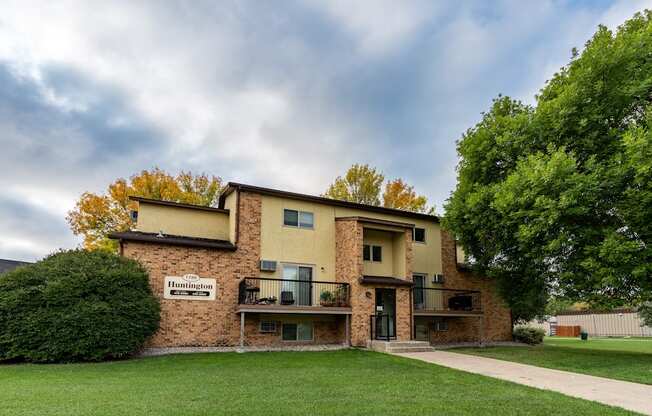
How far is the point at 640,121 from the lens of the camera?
12211 mm

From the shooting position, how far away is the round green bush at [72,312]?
10844 millimetres

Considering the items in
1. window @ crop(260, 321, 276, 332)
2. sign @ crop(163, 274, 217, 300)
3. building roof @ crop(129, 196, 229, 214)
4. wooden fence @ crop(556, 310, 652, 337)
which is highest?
building roof @ crop(129, 196, 229, 214)

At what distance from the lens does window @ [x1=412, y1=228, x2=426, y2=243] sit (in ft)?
61.8

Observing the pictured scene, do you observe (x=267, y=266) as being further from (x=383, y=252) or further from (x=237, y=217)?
(x=383, y=252)

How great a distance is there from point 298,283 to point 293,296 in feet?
1.70

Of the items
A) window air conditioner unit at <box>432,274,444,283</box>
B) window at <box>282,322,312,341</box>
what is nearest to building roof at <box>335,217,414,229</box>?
window air conditioner unit at <box>432,274,444,283</box>

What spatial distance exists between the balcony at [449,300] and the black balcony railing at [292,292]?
3634 millimetres

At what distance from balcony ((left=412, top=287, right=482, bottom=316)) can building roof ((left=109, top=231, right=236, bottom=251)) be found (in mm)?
8090

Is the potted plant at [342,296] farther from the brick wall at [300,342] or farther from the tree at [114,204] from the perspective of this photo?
the tree at [114,204]

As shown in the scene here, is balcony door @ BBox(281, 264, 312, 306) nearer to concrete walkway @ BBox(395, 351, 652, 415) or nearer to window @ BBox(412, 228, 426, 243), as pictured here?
concrete walkway @ BBox(395, 351, 652, 415)

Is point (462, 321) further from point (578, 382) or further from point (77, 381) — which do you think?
point (77, 381)

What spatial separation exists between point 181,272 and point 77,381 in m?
5.78

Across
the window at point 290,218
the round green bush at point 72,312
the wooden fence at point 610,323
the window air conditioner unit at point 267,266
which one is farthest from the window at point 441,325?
the wooden fence at point 610,323

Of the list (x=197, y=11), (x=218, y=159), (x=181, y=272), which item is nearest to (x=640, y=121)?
(x=197, y=11)
